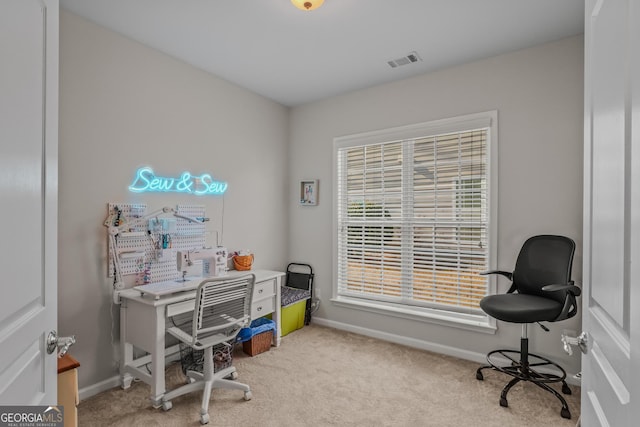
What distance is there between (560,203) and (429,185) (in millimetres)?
1043

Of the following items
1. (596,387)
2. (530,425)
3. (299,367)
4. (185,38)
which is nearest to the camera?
(596,387)

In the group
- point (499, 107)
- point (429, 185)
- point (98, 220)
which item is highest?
point (499, 107)

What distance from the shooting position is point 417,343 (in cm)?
325

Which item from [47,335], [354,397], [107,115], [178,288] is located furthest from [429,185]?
[47,335]

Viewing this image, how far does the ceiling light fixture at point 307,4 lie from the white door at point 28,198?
134 centimetres

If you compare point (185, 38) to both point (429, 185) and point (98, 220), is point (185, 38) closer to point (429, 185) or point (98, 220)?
point (98, 220)

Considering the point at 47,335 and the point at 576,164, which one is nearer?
the point at 47,335

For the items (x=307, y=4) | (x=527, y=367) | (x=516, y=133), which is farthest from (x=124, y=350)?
(x=516, y=133)

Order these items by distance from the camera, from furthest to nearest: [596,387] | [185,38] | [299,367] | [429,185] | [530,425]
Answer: [429,185] → [299,367] → [185,38] → [530,425] → [596,387]

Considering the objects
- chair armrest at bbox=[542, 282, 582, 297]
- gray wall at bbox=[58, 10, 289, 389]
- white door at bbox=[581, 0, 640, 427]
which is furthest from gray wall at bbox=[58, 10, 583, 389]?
white door at bbox=[581, 0, 640, 427]

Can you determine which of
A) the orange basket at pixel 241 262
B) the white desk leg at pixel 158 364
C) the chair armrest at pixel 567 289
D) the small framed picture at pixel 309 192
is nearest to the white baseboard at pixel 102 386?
the white desk leg at pixel 158 364

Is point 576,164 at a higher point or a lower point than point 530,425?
higher

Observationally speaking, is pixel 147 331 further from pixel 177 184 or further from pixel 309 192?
pixel 309 192

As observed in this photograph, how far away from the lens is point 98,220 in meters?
2.45
